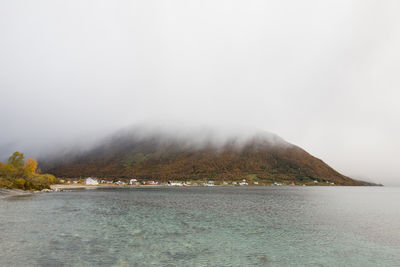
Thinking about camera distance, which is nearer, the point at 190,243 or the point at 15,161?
the point at 190,243

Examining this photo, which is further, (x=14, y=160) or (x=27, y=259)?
(x=14, y=160)

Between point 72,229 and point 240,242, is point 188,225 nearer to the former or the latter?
point 240,242

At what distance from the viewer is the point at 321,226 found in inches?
1864

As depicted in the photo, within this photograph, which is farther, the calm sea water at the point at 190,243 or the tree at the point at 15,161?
the tree at the point at 15,161

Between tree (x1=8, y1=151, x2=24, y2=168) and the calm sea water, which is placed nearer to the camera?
the calm sea water

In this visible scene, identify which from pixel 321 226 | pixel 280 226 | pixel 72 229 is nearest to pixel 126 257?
pixel 72 229

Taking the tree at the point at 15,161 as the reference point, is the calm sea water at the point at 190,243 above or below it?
below

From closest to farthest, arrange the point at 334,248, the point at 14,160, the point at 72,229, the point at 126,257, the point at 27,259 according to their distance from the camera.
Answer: the point at 27,259
the point at 126,257
the point at 334,248
the point at 72,229
the point at 14,160

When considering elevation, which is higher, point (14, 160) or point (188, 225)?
point (14, 160)

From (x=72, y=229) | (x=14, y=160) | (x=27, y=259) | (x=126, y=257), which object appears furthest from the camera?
(x=14, y=160)

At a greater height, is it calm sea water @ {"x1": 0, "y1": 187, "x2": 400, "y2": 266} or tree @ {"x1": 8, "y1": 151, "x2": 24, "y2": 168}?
tree @ {"x1": 8, "y1": 151, "x2": 24, "y2": 168}

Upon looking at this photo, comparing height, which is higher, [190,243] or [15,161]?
[15,161]

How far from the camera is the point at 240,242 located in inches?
1314

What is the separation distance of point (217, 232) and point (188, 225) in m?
8.03
